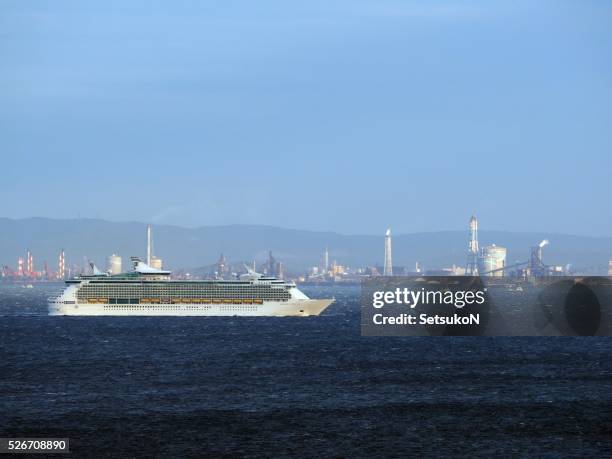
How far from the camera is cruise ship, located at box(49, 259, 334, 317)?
192 m

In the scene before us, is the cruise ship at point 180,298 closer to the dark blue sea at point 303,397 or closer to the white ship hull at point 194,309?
the white ship hull at point 194,309

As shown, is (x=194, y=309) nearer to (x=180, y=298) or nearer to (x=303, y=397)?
(x=180, y=298)

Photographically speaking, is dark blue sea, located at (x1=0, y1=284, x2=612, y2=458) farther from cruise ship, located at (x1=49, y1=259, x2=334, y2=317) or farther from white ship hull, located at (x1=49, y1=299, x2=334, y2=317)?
cruise ship, located at (x1=49, y1=259, x2=334, y2=317)

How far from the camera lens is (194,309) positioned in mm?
195125

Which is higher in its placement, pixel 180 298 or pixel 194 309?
pixel 180 298

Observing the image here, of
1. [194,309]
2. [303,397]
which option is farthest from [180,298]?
[303,397]

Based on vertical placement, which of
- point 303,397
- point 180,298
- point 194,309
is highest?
point 180,298

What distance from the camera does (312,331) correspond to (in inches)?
6284

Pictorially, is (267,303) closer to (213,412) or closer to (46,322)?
(46,322)

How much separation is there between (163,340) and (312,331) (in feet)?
93.5

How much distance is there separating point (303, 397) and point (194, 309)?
11620 centimetres

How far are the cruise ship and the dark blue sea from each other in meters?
52.8

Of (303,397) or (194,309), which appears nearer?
(303,397)

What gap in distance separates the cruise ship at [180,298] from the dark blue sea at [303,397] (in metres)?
52.8
